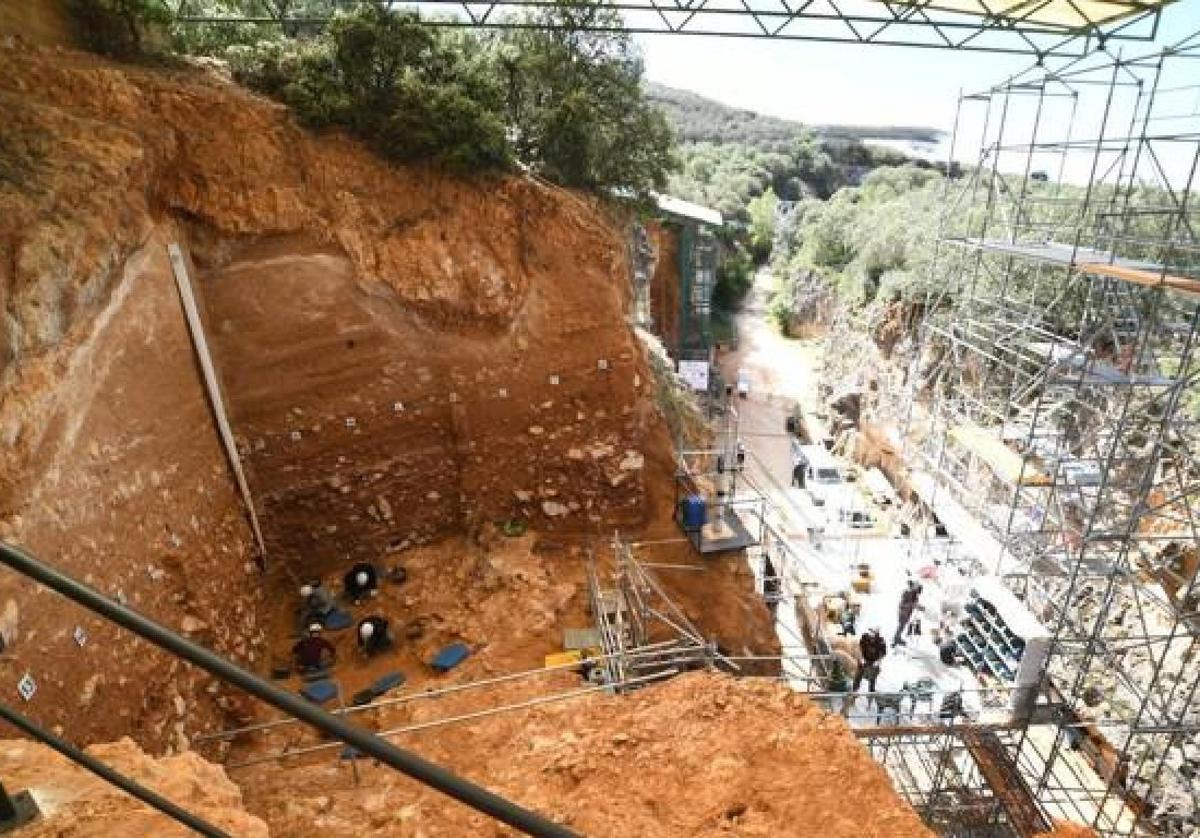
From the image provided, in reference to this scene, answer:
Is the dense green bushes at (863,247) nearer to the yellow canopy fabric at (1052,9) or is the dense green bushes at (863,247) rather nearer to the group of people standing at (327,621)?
the yellow canopy fabric at (1052,9)

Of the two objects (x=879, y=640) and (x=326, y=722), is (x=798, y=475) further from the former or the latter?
(x=326, y=722)

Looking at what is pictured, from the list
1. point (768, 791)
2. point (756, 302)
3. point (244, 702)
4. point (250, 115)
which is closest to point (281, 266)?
point (250, 115)

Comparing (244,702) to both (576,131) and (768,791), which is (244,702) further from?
(576,131)

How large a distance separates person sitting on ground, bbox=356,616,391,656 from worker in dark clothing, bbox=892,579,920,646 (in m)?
8.57

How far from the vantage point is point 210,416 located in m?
9.12

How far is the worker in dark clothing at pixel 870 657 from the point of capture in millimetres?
10727

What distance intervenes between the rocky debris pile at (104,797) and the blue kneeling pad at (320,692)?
384cm

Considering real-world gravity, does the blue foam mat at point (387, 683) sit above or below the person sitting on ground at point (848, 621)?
above

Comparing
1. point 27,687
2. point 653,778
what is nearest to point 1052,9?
point 653,778

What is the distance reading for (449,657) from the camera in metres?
8.77

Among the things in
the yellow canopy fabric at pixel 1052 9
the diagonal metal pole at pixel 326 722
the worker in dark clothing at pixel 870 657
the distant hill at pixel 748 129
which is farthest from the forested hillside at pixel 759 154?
the diagonal metal pole at pixel 326 722

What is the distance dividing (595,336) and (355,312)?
330 cm

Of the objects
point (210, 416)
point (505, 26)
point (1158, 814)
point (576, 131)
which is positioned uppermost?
point (505, 26)

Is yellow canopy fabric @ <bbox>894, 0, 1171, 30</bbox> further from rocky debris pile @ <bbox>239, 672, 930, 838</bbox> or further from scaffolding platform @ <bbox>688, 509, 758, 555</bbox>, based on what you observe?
rocky debris pile @ <bbox>239, 672, 930, 838</bbox>
